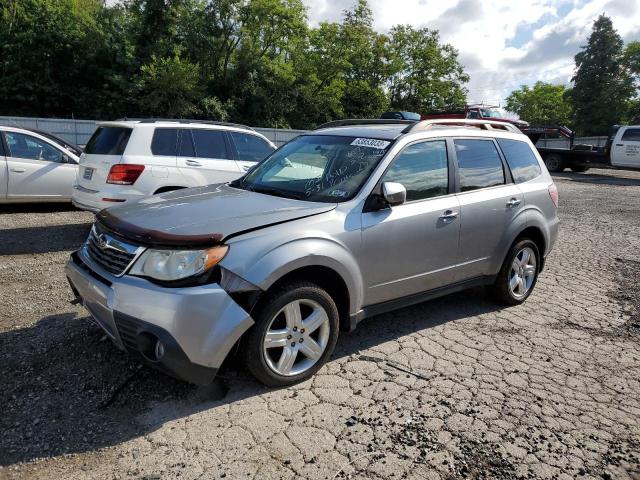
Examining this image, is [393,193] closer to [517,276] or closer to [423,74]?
[517,276]

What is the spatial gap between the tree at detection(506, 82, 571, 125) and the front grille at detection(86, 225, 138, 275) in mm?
71808

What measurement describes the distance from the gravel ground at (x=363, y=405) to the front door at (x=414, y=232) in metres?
0.56

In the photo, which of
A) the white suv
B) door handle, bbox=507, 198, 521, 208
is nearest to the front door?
door handle, bbox=507, 198, 521, 208

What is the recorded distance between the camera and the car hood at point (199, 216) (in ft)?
9.99

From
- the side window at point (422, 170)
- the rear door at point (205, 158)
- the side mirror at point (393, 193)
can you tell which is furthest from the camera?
the rear door at point (205, 158)

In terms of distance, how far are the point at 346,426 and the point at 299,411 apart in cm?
32

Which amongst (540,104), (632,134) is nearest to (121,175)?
(632,134)

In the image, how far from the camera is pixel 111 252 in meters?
3.27

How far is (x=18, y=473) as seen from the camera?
8.39ft

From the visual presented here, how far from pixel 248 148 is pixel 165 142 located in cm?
136

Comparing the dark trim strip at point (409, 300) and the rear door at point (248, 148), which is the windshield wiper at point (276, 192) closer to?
the dark trim strip at point (409, 300)

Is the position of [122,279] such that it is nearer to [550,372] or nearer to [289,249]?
[289,249]

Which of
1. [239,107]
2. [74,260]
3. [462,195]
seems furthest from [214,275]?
[239,107]

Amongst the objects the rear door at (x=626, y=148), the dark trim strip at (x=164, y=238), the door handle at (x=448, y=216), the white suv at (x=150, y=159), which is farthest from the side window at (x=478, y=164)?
the rear door at (x=626, y=148)
